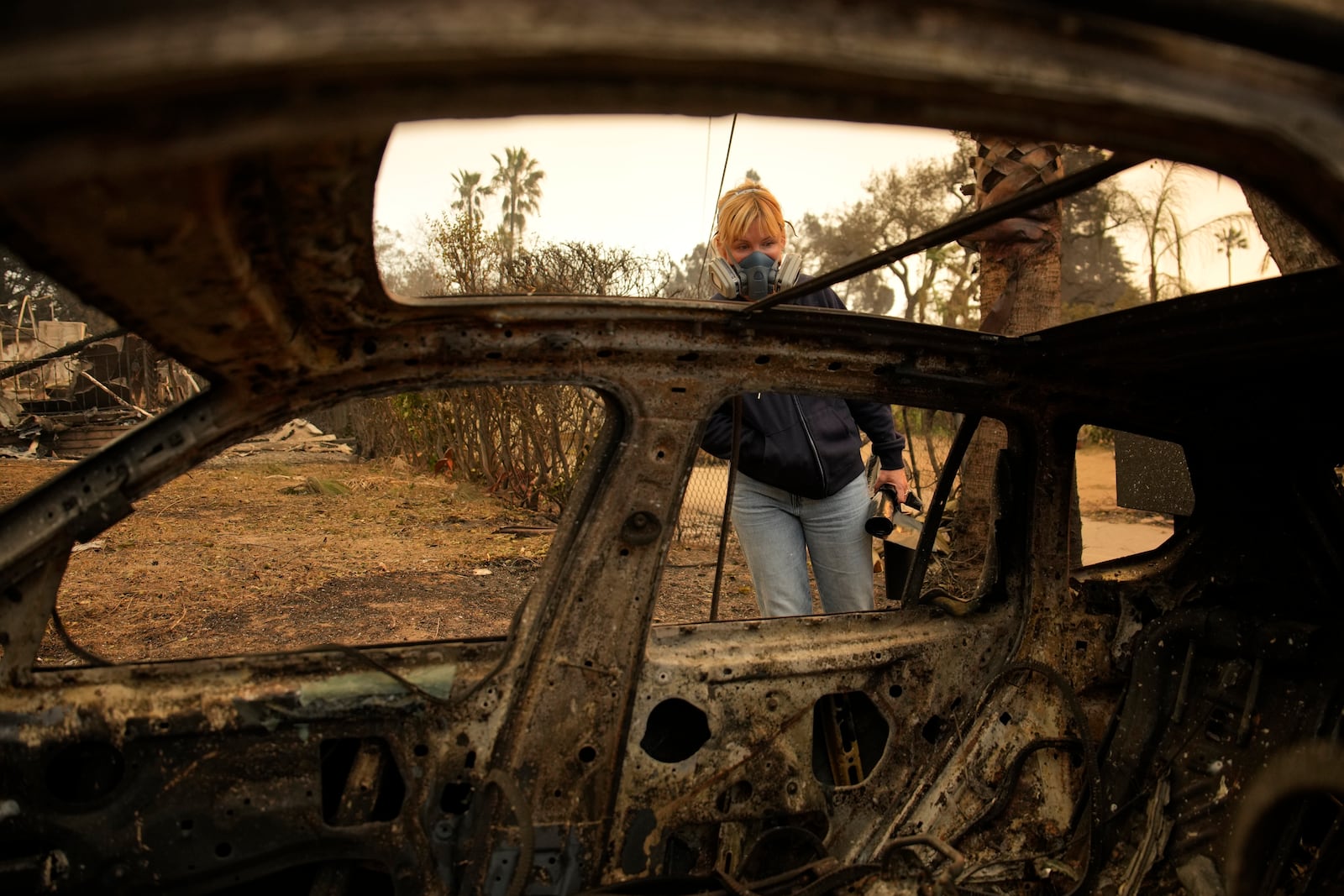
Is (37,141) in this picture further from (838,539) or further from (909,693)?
(838,539)

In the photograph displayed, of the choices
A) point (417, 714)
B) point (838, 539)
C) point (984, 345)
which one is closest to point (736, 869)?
point (417, 714)

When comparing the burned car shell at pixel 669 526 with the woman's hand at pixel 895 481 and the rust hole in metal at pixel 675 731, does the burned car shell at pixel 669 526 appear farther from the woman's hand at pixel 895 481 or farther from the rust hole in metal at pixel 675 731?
the woman's hand at pixel 895 481

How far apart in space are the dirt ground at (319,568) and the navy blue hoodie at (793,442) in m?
1.22

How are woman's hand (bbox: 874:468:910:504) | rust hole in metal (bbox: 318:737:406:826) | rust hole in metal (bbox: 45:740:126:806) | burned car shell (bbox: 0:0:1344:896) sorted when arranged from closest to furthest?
1. burned car shell (bbox: 0:0:1344:896)
2. rust hole in metal (bbox: 45:740:126:806)
3. rust hole in metal (bbox: 318:737:406:826)
4. woman's hand (bbox: 874:468:910:504)

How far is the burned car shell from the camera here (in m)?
0.82

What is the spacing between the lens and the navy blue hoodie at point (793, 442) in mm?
2947

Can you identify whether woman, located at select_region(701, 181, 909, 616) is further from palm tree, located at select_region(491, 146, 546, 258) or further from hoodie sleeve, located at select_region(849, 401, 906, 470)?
palm tree, located at select_region(491, 146, 546, 258)

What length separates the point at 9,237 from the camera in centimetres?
97

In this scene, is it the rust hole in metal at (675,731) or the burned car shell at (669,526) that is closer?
the burned car shell at (669,526)

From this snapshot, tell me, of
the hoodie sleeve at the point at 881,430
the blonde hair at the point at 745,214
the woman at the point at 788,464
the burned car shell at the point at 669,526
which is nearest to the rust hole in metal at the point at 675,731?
the burned car shell at the point at 669,526

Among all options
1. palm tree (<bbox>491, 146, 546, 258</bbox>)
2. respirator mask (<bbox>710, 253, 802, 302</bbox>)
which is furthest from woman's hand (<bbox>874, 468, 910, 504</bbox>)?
palm tree (<bbox>491, 146, 546, 258</bbox>)

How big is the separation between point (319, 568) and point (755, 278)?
218 inches

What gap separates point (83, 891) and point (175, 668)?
464mm

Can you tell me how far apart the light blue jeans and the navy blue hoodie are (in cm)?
8
